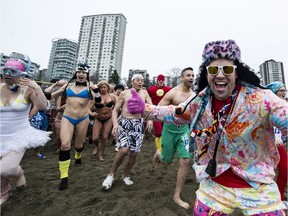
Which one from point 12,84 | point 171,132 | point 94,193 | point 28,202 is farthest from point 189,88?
point 28,202

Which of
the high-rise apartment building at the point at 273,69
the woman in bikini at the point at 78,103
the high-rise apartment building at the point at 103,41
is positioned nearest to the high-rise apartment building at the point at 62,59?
the high-rise apartment building at the point at 103,41

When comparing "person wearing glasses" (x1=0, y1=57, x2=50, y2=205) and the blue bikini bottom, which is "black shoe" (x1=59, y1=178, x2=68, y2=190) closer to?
"person wearing glasses" (x1=0, y1=57, x2=50, y2=205)

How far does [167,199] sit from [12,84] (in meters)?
3.08

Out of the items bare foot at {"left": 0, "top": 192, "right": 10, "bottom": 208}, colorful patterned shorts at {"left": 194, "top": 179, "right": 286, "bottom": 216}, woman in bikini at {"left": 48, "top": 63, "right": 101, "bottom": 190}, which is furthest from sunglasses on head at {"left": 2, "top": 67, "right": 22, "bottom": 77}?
colorful patterned shorts at {"left": 194, "top": 179, "right": 286, "bottom": 216}

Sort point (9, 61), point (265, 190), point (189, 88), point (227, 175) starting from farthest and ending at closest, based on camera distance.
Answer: point (189, 88), point (9, 61), point (227, 175), point (265, 190)

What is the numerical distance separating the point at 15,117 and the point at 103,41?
112707 mm

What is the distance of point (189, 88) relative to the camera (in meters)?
4.01

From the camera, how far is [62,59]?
9131cm

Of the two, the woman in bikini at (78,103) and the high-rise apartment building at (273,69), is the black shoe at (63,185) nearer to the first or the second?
the woman in bikini at (78,103)

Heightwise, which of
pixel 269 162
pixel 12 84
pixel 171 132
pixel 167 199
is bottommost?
pixel 167 199

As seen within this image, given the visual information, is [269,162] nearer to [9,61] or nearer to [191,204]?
[191,204]

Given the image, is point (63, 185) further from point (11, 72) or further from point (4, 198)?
point (11, 72)

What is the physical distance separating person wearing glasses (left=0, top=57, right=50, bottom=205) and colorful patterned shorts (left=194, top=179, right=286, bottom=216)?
270cm

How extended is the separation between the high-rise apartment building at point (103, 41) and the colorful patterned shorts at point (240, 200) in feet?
338
